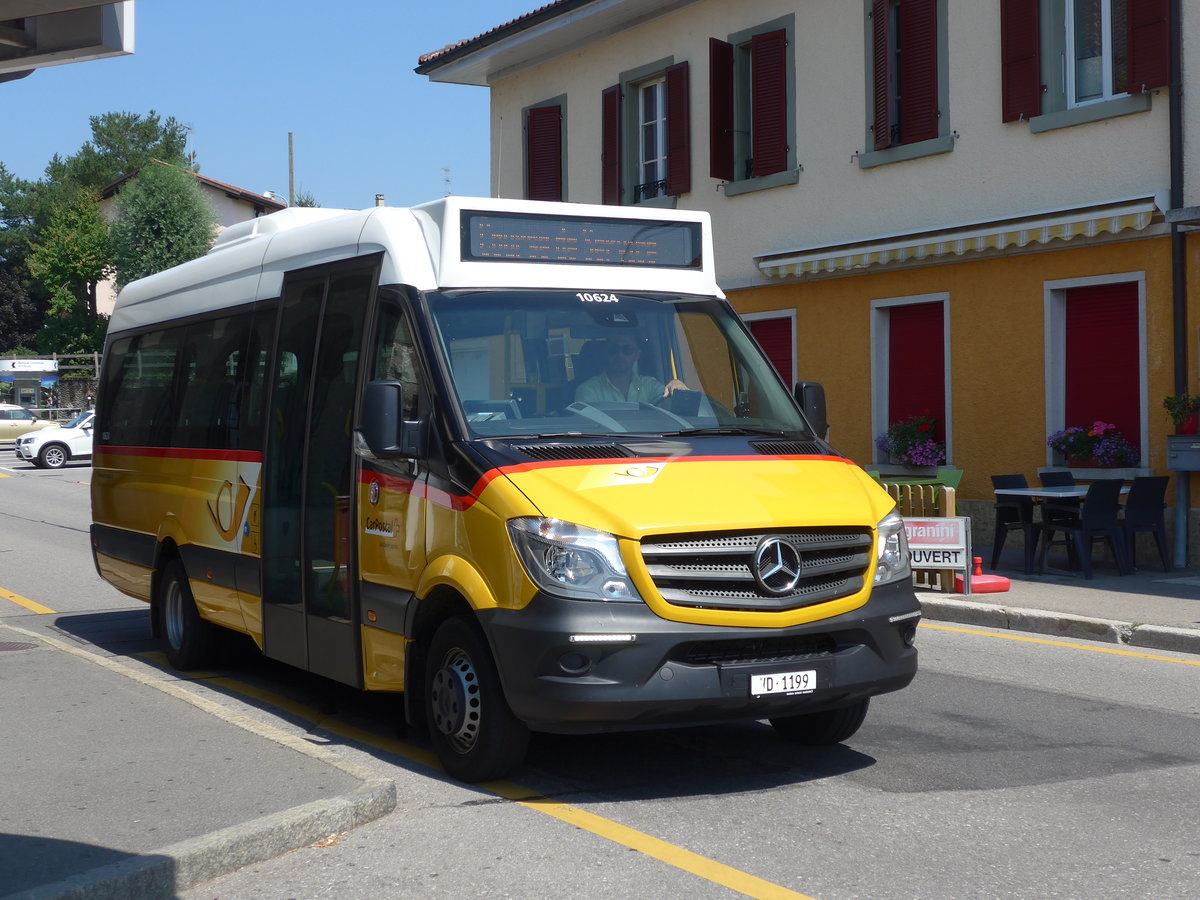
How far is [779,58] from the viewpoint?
19250 millimetres

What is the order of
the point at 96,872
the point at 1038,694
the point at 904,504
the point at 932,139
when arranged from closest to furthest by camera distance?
1. the point at 96,872
2. the point at 1038,694
3. the point at 904,504
4. the point at 932,139

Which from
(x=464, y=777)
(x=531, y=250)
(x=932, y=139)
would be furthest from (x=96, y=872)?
(x=932, y=139)

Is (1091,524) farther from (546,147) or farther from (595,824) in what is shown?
(546,147)

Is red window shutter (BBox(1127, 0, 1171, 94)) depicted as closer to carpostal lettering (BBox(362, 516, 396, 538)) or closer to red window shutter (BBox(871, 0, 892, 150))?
red window shutter (BBox(871, 0, 892, 150))

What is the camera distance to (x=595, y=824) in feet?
17.9

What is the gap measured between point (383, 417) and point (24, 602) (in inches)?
326

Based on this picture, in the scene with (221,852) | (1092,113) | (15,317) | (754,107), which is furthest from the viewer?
(15,317)

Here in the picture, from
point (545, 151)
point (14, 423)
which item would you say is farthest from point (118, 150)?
point (545, 151)

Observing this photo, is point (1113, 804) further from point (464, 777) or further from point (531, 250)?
point (531, 250)

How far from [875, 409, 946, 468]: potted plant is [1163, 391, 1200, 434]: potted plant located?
3419 millimetres

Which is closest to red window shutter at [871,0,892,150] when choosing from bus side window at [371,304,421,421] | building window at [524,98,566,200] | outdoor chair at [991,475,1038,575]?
outdoor chair at [991,475,1038,575]

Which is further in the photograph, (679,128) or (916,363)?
(679,128)

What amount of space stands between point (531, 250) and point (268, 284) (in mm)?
2070

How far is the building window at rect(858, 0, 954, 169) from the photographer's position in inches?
671
